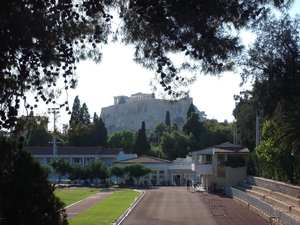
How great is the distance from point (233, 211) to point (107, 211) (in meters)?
9.27

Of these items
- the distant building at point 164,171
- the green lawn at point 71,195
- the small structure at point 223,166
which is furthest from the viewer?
the distant building at point 164,171

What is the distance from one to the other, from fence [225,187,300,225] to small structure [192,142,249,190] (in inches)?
370

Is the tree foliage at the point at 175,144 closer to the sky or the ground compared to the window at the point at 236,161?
closer to the sky

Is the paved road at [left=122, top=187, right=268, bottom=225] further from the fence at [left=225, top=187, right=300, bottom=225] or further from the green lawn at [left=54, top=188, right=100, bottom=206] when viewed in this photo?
the green lawn at [left=54, top=188, right=100, bottom=206]

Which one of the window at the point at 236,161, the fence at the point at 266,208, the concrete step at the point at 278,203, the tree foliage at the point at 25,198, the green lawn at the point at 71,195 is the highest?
the window at the point at 236,161

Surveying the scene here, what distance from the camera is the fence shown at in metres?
32.0

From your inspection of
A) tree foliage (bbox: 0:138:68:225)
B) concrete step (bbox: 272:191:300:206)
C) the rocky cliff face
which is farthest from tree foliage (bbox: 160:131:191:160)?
tree foliage (bbox: 0:138:68:225)

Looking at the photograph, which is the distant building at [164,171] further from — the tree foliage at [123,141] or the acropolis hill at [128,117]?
the acropolis hill at [128,117]

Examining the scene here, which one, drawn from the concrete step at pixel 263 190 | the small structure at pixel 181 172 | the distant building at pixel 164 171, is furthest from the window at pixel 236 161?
the distant building at pixel 164 171

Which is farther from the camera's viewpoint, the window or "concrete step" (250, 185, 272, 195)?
the window

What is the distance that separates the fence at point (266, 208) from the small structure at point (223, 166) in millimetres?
9389

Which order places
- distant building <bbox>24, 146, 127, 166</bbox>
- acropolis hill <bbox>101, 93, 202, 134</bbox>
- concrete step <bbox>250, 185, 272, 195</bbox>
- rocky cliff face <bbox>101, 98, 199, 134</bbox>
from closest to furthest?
concrete step <bbox>250, 185, 272, 195</bbox>
distant building <bbox>24, 146, 127, 166</bbox>
acropolis hill <bbox>101, 93, 202, 134</bbox>
rocky cliff face <bbox>101, 98, 199, 134</bbox>

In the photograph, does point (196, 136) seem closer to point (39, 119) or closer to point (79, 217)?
point (79, 217)

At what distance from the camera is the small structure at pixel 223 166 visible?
75.7 metres
